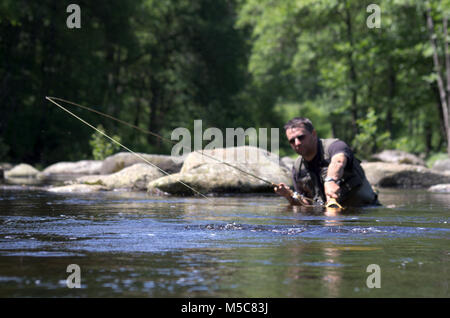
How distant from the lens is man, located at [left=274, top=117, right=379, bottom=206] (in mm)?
8312

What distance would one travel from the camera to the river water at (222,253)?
11.4ft

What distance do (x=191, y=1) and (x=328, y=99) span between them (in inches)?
410

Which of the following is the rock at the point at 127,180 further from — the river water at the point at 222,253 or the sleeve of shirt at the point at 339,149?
Answer: the sleeve of shirt at the point at 339,149

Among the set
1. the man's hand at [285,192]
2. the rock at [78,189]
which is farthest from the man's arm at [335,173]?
the rock at [78,189]

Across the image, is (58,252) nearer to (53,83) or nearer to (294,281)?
(294,281)

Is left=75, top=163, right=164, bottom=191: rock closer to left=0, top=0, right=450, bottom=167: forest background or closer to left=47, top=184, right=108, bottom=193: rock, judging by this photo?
left=47, top=184, right=108, bottom=193: rock

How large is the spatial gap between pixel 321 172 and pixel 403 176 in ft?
29.8

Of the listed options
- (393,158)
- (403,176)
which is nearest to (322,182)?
(403,176)

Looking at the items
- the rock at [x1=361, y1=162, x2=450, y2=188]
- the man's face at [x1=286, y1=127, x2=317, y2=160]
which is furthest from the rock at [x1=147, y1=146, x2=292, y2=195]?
the man's face at [x1=286, y1=127, x2=317, y2=160]

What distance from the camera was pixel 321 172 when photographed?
8875 millimetres

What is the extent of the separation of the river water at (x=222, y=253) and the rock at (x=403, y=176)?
924 cm

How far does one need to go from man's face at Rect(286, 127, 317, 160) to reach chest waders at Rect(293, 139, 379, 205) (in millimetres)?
150

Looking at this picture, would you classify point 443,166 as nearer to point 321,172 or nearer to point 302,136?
point 321,172

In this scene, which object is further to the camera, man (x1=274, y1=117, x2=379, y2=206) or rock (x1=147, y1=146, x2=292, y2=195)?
rock (x1=147, y1=146, x2=292, y2=195)
